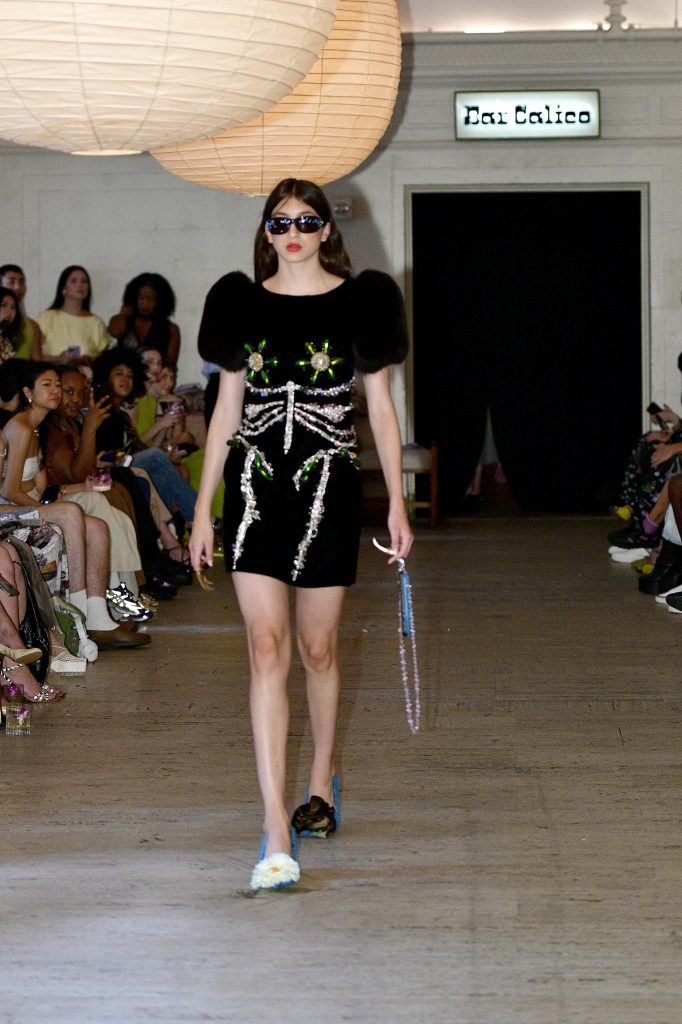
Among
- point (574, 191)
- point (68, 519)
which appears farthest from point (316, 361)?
point (574, 191)

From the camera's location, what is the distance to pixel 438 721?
14.2ft

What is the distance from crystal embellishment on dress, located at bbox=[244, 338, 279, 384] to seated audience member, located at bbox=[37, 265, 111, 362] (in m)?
7.23

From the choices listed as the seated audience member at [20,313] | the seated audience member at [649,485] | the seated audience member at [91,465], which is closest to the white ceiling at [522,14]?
the seated audience member at [20,313]

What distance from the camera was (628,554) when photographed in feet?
26.8

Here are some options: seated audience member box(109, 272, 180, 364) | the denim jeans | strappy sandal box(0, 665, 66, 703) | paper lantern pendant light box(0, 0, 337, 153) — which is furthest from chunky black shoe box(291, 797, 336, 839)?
seated audience member box(109, 272, 180, 364)

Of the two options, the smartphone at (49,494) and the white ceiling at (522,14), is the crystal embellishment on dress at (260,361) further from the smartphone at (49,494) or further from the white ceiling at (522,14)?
the white ceiling at (522,14)

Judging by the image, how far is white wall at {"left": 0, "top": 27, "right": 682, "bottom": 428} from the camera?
10.5 metres

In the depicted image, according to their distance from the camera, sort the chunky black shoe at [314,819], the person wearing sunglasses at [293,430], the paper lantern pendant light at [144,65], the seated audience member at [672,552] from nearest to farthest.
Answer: the paper lantern pendant light at [144,65], the person wearing sunglasses at [293,430], the chunky black shoe at [314,819], the seated audience member at [672,552]

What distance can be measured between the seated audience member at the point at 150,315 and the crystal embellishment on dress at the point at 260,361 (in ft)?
25.4

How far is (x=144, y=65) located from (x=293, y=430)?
0.78 m

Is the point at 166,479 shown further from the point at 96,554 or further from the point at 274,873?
the point at 274,873

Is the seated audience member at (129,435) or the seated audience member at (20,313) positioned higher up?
the seated audience member at (20,313)

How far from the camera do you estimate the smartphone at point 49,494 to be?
5564mm

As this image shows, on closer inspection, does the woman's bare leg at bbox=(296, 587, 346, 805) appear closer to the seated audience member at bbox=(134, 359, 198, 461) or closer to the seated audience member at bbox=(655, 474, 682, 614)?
the seated audience member at bbox=(655, 474, 682, 614)
